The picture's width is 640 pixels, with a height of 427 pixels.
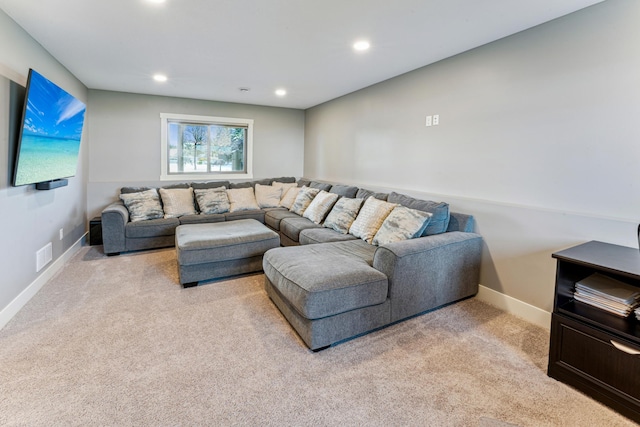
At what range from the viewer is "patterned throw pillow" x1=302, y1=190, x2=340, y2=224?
4.05 m

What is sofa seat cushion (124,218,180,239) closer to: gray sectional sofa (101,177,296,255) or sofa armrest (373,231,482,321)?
gray sectional sofa (101,177,296,255)

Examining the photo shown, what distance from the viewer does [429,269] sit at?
8.18 feet

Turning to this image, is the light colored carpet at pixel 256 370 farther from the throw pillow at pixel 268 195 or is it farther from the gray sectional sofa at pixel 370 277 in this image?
the throw pillow at pixel 268 195

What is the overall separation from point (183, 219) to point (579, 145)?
4.44 metres

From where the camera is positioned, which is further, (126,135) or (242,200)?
(242,200)

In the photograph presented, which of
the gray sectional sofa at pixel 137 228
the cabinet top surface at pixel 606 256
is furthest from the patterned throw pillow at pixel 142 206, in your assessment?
the cabinet top surface at pixel 606 256

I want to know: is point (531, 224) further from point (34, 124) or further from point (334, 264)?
point (34, 124)

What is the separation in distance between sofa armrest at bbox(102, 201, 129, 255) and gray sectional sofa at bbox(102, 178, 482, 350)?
2410mm

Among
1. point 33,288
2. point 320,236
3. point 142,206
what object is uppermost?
point 142,206

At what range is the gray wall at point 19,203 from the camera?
92.3 inches

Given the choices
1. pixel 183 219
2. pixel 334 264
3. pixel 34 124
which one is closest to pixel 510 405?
pixel 334 264

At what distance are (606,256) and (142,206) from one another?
4.85m

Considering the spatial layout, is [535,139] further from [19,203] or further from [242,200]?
[19,203]

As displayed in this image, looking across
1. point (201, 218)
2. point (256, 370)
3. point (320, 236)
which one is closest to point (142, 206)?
point (201, 218)
